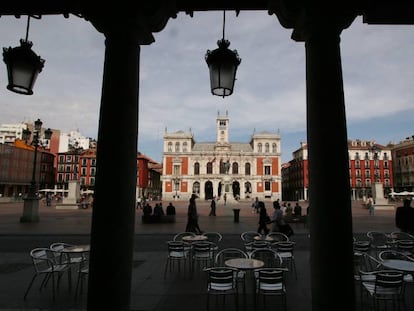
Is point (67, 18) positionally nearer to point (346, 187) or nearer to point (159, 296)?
point (346, 187)

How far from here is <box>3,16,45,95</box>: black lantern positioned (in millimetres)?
2846

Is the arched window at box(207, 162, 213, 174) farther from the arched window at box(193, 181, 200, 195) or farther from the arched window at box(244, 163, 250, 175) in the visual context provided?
the arched window at box(244, 163, 250, 175)

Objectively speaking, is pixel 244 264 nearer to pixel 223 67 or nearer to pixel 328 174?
pixel 328 174

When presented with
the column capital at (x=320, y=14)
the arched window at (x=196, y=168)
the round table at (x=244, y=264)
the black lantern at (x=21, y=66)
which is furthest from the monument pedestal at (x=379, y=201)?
the arched window at (x=196, y=168)

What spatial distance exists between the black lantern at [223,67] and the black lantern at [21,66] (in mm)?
1649

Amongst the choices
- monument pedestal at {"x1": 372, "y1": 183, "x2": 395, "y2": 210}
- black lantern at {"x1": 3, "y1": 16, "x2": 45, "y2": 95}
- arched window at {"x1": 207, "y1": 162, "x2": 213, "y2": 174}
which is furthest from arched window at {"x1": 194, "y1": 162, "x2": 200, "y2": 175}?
black lantern at {"x1": 3, "y1": 16, "x2": 45, "y2": 95}

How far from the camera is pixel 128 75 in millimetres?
2584

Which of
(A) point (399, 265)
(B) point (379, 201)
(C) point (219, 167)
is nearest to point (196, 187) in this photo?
(C) point (219, 167)

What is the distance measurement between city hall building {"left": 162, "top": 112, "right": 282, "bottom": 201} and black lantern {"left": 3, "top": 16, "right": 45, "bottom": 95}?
64.4m

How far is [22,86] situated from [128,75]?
109cm

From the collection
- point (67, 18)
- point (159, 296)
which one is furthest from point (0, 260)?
point (67, 18)

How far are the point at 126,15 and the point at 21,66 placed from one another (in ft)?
3.70

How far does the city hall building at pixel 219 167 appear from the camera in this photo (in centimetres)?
6781

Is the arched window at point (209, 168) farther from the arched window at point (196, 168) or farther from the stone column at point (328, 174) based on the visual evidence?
the stone column at point (328, 174)
